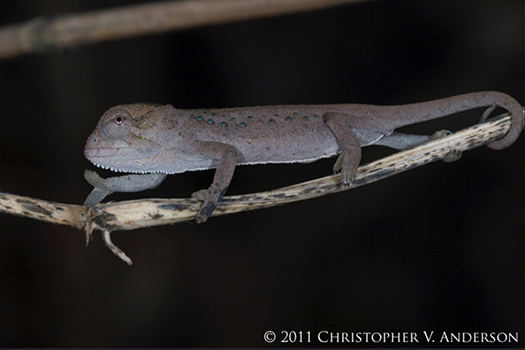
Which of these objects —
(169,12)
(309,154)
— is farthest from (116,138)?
(169,12)

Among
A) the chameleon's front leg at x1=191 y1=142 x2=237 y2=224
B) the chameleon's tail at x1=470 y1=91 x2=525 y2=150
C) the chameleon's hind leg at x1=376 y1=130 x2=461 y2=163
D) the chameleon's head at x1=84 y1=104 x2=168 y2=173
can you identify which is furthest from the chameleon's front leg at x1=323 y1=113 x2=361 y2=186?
the chameleon's head at x1=84 y1=104 x2=168 y2=173

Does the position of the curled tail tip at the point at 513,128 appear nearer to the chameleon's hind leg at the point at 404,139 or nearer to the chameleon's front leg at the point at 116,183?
the chameleon's hind leg at the point at 404,139

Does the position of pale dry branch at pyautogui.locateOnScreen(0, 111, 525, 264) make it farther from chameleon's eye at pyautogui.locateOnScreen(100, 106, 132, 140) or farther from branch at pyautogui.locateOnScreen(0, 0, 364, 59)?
branch at pyautogui.locateOnScreen(0, 0, 364, 59)

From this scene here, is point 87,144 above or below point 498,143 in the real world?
below

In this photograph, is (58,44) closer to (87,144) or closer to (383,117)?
(87,144)

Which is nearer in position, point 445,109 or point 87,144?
point 87,144

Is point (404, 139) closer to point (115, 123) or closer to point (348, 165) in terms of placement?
point (348, 165)

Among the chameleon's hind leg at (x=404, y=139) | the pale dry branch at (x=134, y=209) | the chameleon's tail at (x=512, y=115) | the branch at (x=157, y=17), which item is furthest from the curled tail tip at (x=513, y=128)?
the branch at (x=157, y=17)
